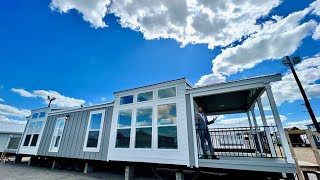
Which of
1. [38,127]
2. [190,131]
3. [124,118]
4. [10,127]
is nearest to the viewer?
[190,131]

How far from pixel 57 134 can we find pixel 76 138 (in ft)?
7.16

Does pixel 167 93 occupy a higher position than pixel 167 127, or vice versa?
pixel 167 93

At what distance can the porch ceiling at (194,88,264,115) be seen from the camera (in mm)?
5542

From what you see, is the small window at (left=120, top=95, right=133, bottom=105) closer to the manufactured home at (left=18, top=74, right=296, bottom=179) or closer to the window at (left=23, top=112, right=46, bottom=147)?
the manufactured home at (left=18, top=74, right=296, bottom=179)

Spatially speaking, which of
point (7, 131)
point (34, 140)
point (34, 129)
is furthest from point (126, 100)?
point (7, 131)

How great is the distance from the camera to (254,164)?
12.5 ft

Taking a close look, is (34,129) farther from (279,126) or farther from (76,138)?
(279,126)

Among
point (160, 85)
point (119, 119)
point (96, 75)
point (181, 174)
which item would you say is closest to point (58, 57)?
point (96, 75)

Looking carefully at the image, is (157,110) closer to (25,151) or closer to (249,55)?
(249,55)

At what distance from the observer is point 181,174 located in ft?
16.6

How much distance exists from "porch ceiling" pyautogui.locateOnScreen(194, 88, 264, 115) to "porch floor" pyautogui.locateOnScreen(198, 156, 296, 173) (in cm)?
228

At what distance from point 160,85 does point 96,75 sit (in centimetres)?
868

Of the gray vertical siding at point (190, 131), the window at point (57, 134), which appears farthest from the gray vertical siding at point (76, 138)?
the gray vertical siding at point (190, 131)

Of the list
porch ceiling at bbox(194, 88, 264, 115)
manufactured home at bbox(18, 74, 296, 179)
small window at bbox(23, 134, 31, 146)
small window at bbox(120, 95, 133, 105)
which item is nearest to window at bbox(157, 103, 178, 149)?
manufactured home at bbox(18, 74, 296, 179)
